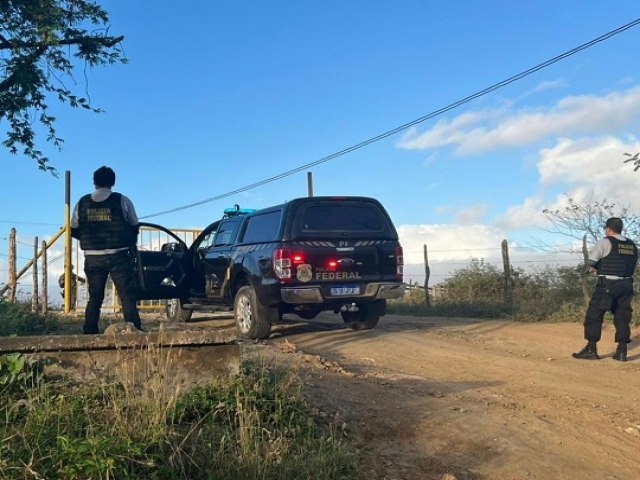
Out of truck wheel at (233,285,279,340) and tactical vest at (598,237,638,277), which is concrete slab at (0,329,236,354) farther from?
tactical vest at (598,237,638,277)

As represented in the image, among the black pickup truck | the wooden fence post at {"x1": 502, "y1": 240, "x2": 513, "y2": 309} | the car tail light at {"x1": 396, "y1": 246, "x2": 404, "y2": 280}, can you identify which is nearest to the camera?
the black pickup truck

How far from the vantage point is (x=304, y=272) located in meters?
8.29

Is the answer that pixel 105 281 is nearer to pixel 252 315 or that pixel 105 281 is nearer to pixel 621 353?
pixel 252 315

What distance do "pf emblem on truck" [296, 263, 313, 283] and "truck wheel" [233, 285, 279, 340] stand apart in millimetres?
722

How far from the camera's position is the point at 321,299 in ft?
27.4

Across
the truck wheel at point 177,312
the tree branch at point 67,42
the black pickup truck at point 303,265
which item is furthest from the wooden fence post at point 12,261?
the tree branch at point 67,42

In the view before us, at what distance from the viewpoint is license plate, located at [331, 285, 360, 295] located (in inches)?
333

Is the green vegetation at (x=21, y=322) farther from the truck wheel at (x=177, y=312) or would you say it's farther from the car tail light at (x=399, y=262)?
the car tail light at (x=399, y=262)

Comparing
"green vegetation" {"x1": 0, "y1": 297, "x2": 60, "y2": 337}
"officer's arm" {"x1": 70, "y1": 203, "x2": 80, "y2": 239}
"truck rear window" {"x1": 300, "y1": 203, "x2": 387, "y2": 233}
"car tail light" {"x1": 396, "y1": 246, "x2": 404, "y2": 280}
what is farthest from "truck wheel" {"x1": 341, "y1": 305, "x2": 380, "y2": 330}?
"officer's arm" {"x1": 70, "y1": 203, "x2": 80, "y2": 239}

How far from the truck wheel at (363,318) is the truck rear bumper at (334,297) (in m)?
0.91

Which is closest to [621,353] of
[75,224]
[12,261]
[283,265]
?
[283,265]

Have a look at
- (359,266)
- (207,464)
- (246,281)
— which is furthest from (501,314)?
(207,464)

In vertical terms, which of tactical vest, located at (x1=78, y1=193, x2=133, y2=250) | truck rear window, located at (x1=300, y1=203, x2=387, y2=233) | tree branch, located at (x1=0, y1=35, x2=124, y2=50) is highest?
tree branch, located at (x1=0, y1=35, x2=124, y2=50)

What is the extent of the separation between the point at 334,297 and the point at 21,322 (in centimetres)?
417
